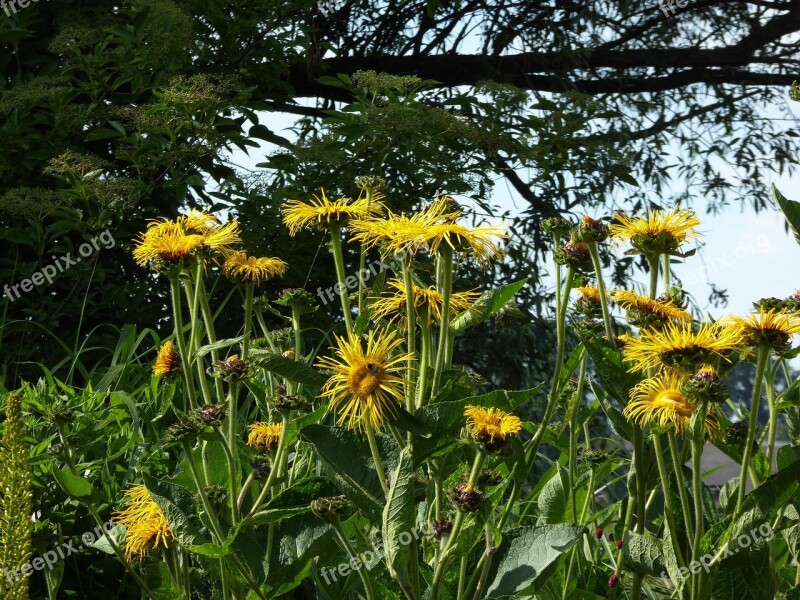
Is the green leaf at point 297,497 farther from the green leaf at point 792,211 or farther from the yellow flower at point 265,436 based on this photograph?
the green leaf at point 792,211

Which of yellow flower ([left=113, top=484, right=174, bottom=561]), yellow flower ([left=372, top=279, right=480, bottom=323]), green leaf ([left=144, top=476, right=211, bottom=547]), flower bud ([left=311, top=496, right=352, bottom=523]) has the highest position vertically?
yellow flower ([left=372, top=279, right=480, bottom=323])

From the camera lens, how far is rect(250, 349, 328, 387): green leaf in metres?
1.36

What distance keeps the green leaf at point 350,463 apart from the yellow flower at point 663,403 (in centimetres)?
38

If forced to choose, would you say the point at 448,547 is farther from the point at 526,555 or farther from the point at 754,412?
the point at 754,412

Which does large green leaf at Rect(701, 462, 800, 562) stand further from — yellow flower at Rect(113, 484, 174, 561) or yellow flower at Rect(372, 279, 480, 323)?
yellow flower at Rect(113, 484, 174, 561)

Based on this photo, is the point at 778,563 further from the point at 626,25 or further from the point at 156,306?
the point at 626,25

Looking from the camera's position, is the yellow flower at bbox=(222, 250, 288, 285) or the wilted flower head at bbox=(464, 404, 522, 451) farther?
the yellow flower at bbox=(222, 250, 288, 285)

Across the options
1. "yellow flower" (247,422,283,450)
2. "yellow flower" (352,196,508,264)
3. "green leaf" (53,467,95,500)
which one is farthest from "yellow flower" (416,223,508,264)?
"green leaf" (53,467,95,500)

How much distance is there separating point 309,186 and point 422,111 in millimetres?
541

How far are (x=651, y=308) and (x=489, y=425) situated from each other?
0.37 metres

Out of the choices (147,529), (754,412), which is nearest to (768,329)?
(754,412)

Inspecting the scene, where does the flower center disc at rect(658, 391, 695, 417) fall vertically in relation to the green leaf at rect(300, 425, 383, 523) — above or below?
above

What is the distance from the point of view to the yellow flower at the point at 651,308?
151 cm

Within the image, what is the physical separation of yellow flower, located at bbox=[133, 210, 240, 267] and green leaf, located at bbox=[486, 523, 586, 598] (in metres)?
0.66
